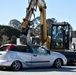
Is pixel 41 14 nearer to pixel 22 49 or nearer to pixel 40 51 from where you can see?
pixel 40 51

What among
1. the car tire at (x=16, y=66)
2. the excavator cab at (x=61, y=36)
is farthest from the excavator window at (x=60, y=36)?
the car tire at (x=16, y=66)

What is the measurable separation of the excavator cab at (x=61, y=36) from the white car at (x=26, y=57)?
228 inches

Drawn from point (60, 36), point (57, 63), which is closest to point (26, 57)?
point (57, 63)

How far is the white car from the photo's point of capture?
52.6 ft

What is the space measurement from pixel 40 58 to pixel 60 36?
7.00 meters

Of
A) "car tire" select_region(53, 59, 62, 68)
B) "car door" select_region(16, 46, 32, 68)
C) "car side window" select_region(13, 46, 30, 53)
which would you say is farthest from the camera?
"car tire" select_region(53, 59, 62, 68)

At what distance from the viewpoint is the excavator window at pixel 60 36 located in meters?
23.9

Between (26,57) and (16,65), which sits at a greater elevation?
(26,57)

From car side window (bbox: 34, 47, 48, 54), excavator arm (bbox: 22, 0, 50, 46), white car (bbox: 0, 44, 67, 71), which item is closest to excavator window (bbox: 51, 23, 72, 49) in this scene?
excavator arm (bbox: 22, 0, 50, 46)

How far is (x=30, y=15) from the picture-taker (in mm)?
23859

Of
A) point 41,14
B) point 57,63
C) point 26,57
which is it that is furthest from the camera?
point 41,14

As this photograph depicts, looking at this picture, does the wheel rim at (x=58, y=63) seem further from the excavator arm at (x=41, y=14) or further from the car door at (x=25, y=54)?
the excavator arm at (x=41, y=14)

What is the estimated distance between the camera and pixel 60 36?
78.5 feet

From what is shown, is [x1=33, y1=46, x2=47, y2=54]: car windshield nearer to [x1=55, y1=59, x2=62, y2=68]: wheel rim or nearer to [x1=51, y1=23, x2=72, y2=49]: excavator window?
[x1=55, y1=59, x2=62, y2=68]: wheel rim
